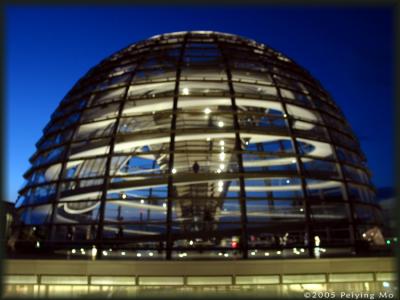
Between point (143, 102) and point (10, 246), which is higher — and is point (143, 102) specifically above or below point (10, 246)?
above

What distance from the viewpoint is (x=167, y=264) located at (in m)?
13.0

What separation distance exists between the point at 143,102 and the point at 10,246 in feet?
27.7

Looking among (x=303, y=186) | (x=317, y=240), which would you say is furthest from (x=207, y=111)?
(x=317, y=240)

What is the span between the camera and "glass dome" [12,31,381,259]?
49.0 ft

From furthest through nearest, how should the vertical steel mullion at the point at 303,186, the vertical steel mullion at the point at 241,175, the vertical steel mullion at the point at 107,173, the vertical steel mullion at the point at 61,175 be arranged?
the vertical steel mullion at the point at 61,175
the vertical steel mullion at the point at 303,186
the vertical steel mullion at the point at 107,173
the vertical steel mullion at the point at 241,175

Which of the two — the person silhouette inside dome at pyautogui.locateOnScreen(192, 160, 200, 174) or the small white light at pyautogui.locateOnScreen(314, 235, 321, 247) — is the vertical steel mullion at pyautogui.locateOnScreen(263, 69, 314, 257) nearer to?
the small white light at pyautogui.locateOnScreen(314, 235, 321, 247)

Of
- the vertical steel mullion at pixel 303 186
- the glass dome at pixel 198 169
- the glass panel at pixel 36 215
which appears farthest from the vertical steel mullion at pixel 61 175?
the vertical steel mullion at pixel 303 186

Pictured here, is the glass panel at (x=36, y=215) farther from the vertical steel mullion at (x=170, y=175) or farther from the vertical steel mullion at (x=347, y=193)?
the vertical steel mullion at (x=347, y=193)

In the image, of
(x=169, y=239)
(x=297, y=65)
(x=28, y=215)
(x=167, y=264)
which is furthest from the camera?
(x=297, y=65)

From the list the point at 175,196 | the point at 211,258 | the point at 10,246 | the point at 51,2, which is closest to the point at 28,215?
the point at 10,246

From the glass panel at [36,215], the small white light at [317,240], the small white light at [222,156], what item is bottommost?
the small white light at [317,240]

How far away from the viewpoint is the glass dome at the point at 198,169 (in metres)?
14.9

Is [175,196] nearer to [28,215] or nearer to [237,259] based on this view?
[237,259]

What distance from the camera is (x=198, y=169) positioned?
52.2 ft
